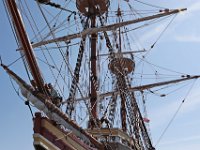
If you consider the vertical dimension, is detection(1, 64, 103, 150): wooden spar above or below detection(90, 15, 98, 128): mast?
below

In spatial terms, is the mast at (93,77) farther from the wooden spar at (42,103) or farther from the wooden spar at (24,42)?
the wooden spar at (24,42)

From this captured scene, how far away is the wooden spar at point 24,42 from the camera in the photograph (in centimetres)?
942

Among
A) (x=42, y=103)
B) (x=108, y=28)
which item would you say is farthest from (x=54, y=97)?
(x=108, y=28)

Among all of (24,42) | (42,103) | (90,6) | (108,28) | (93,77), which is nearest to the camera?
(24,42)

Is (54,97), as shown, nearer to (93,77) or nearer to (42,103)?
(42,103)

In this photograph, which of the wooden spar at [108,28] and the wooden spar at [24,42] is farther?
the wooden spar at [108,28]

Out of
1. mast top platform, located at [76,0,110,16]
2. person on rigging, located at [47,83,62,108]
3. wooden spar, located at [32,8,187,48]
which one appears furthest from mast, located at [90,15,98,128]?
person on rigging, located at [47,83,62,108]

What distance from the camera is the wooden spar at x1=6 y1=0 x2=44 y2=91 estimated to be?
9423 millimetres

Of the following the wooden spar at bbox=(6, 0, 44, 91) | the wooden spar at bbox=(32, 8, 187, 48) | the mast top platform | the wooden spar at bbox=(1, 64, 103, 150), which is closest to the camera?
the wooden spar at bbox=(6, 0, 44, 91)

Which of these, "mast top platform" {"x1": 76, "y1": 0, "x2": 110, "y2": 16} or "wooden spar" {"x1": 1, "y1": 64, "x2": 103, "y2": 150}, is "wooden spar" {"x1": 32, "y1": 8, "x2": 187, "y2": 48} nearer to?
"mast top platform" {"x1": 76, "y1": 0, "x2": 110, "y2": 16}

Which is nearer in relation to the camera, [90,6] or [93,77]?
[93,77]

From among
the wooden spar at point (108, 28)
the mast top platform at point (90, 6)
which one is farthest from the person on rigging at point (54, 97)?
the mast top platform at point (90, 6)

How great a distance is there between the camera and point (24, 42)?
376 inches

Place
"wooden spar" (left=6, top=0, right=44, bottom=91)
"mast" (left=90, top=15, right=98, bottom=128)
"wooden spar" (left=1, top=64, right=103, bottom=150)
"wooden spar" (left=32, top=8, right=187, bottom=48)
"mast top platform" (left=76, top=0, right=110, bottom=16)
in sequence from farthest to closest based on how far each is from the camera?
"mast top platform" (left=76, top=0, right=110, bottom=16), "wooden spar" (left=32, top=8, right=187, bottom=48), "mast" (left=90, top=15, right=98, bottom=128), "wooden spar" (left=1, top=64, right=103, bottom=150), "wooden spar" (left=6, top=0, right=44, bottom=91)
